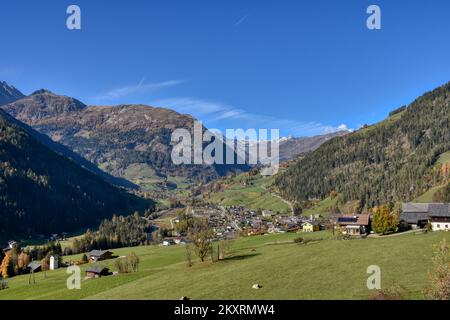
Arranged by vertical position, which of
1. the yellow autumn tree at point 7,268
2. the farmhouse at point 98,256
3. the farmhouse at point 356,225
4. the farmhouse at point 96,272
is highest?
the farmhouse at point 356,225

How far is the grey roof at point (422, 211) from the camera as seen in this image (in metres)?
127

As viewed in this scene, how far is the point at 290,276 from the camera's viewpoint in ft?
254

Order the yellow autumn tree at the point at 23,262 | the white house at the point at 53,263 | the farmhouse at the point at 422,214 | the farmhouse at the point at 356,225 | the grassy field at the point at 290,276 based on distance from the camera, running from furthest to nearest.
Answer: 1. the yellow autumn tree at the point at 23,262
2. the white house at the point at 53,263
3. the farmhouse at the point at 356,225
4. the farmhouse at the point at 422,214
5. the grassy field at the point at 290,276

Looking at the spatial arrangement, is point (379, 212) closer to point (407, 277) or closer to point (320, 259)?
point (320, 259)

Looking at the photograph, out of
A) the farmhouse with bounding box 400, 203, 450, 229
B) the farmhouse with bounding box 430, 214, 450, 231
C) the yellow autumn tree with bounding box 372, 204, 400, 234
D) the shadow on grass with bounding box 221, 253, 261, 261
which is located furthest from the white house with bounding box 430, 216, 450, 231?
the shadow on grass with bounding box 221, 253, 261, 261

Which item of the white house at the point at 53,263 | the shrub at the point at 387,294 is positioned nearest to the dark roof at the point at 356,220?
the shrub at the point at 387,294

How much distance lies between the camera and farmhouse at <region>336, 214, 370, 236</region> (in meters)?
134

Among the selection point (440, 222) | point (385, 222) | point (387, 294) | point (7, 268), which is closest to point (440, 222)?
point (440, 222)

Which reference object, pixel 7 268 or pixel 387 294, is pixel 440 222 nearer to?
pixel 387 294

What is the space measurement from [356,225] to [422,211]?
24.2m

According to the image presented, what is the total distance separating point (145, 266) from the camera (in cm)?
13488

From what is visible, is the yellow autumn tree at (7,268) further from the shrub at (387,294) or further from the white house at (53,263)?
the shrub at (387,294)

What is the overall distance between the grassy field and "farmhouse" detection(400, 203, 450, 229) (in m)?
24.3

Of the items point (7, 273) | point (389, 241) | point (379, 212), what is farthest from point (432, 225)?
point (7, 273)
